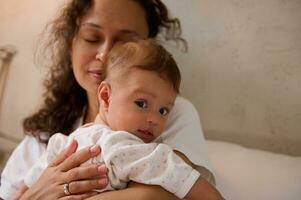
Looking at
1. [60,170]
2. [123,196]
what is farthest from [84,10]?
[123,196]

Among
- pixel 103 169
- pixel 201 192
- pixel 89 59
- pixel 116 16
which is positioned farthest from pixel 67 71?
pixel 201 192

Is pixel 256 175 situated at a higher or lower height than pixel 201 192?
lower

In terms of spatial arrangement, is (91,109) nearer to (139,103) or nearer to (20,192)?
(20,192)

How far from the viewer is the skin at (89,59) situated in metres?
1.03

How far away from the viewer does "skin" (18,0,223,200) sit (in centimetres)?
103

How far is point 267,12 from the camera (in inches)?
61.5

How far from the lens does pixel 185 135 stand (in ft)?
3.96

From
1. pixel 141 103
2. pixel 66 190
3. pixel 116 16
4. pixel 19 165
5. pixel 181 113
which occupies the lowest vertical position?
pixel 19 165

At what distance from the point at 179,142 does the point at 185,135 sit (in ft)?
0.12

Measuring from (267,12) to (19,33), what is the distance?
133 cm

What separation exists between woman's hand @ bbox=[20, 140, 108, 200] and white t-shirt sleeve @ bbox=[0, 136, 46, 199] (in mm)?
250

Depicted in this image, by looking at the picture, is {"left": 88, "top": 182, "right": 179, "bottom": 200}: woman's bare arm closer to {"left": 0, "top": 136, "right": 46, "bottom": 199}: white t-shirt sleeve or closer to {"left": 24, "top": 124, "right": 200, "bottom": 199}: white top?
{"left": 24, "top": 124, "right": 200, "bottom": 199}: white top

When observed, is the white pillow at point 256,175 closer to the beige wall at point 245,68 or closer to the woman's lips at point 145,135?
the beige wall at point 245,68

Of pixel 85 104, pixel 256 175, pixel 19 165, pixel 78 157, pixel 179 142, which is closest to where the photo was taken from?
pixel 78 157
